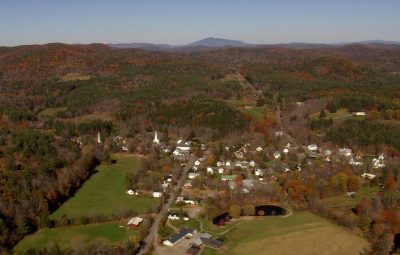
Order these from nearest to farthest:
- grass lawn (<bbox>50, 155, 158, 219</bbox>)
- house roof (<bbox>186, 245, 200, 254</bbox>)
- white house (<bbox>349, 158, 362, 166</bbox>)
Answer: house roof (<bbox>186, 245, 200, 254</bbox>) < grass lawn (<bbox>50, 155, 158, 219</bbox>) < white house (<bbox>349, 158, 362, 166</bbox>)

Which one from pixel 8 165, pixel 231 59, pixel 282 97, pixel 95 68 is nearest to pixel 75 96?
pixel 95 68

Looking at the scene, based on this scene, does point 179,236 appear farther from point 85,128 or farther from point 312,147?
point 85,128

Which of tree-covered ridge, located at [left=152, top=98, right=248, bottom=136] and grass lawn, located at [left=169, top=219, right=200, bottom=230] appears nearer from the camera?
grass lawn, located at [left=169, top=219, right=200, bottom=230]

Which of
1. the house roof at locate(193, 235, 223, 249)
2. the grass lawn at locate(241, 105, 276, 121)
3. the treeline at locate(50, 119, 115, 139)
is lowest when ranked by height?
the house roof at locate(193, 235, 223, 249)

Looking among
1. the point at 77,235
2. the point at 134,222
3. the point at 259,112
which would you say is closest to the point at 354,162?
the point at 259,112

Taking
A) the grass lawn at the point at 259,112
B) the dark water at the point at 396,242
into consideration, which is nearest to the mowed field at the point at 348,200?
the dark water at the point at 396,242

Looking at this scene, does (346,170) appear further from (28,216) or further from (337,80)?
(337,80)

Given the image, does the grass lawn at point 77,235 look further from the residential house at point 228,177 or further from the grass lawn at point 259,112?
the grass lawn at point 259,112

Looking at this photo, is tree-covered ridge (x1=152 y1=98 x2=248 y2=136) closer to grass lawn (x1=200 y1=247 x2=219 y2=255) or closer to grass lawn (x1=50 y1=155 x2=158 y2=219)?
grass lawn (x1=50 y1=155 x2=158 y2=219)

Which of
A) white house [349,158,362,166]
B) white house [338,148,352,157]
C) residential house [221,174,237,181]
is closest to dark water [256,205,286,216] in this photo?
residential house [221,174,237,181]
